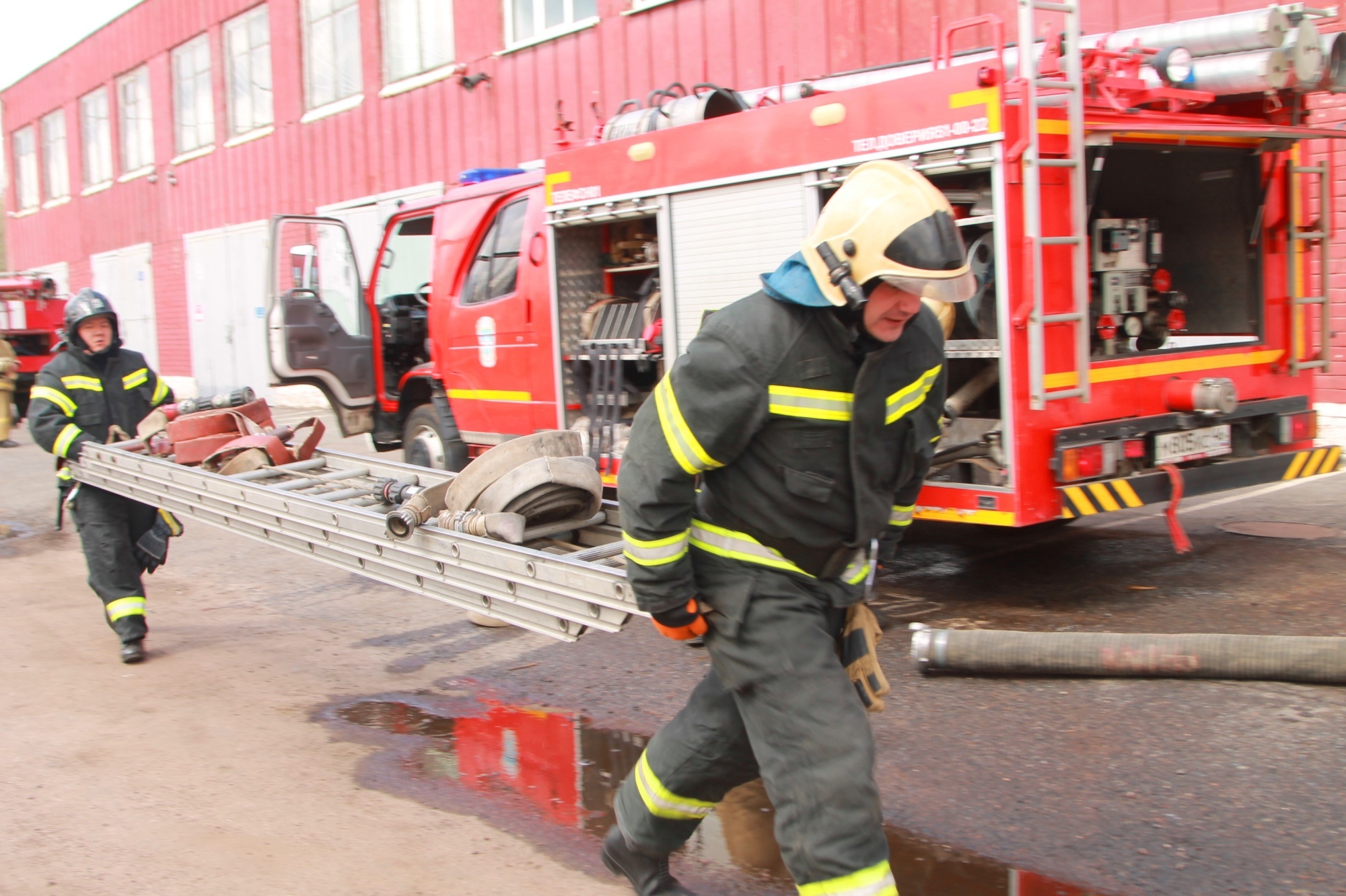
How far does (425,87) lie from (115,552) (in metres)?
12.4

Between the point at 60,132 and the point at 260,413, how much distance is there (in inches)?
1173

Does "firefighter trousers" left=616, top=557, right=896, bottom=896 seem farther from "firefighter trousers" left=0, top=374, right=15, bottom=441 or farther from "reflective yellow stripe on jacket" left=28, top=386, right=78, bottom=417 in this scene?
"firefighter trousers" left=0, top=374, right=15, bottom=441

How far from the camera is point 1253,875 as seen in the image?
3.03 meters

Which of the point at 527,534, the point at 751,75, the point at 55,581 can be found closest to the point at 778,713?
the point at 527,534

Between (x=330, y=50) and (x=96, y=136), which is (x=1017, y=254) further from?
(x=96, y=136)

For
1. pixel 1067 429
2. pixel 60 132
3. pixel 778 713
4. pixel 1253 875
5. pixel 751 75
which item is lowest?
pixel 1253 875

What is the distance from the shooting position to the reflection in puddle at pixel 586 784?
3166 mm

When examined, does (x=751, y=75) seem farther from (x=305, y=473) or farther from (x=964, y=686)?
(x=964, y=686)

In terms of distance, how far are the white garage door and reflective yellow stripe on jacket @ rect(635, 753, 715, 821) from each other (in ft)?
62.8

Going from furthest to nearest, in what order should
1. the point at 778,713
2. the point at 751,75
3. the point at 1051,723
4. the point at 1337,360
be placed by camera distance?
the point at 751,75
the point at 1337,360
the point at 1051,723
the point at 778,713

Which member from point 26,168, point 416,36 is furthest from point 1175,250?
point 26,168

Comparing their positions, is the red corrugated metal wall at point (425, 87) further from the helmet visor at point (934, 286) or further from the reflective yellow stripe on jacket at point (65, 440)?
the helmet visor at point (934, 286)

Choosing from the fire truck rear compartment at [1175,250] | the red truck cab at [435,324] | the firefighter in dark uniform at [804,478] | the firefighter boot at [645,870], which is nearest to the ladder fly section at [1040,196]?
the fire truck rear compartment at [1175,250]

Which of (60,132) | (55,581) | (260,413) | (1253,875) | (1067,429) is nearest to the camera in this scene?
(1253,875)
